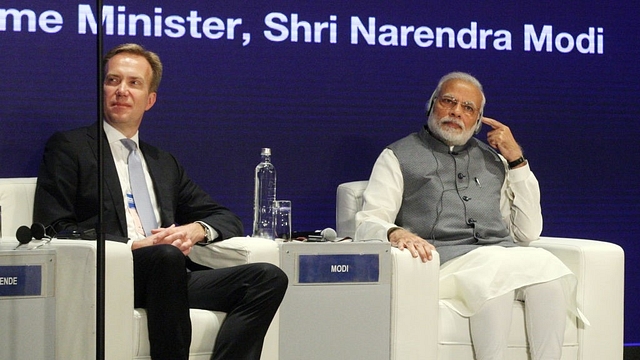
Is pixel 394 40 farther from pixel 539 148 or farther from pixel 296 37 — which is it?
pixel 539 148

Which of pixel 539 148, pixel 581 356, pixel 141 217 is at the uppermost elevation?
pixel 539 148

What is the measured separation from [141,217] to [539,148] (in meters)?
2.13

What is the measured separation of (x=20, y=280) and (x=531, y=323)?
6.21 ft

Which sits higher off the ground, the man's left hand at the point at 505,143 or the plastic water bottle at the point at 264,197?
the man's left hand at the point at 505,143

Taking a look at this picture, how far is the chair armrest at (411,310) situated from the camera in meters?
3.91

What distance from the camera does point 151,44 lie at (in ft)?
15.0

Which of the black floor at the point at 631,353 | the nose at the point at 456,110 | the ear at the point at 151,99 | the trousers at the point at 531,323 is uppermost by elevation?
the ear at the point at 151,99

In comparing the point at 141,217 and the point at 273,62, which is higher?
the point at 273,62

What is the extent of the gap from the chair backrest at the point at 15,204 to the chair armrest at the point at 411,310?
4.58 ft

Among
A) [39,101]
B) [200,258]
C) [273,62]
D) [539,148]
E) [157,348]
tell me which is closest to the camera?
[157,348]

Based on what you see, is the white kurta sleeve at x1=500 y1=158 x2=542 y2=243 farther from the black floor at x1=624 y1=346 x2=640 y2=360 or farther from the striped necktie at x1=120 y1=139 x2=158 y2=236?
the striped necktie at x1=120 y1=139 x2=158 y2=236

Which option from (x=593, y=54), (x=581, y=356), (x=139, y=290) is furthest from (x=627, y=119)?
(x=139, y=290)

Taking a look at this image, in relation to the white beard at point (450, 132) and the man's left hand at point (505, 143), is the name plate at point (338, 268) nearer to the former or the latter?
the white beard at point (450, 132)

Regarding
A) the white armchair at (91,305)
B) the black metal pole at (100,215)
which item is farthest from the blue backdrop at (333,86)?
the black metal pole at (100,215)
